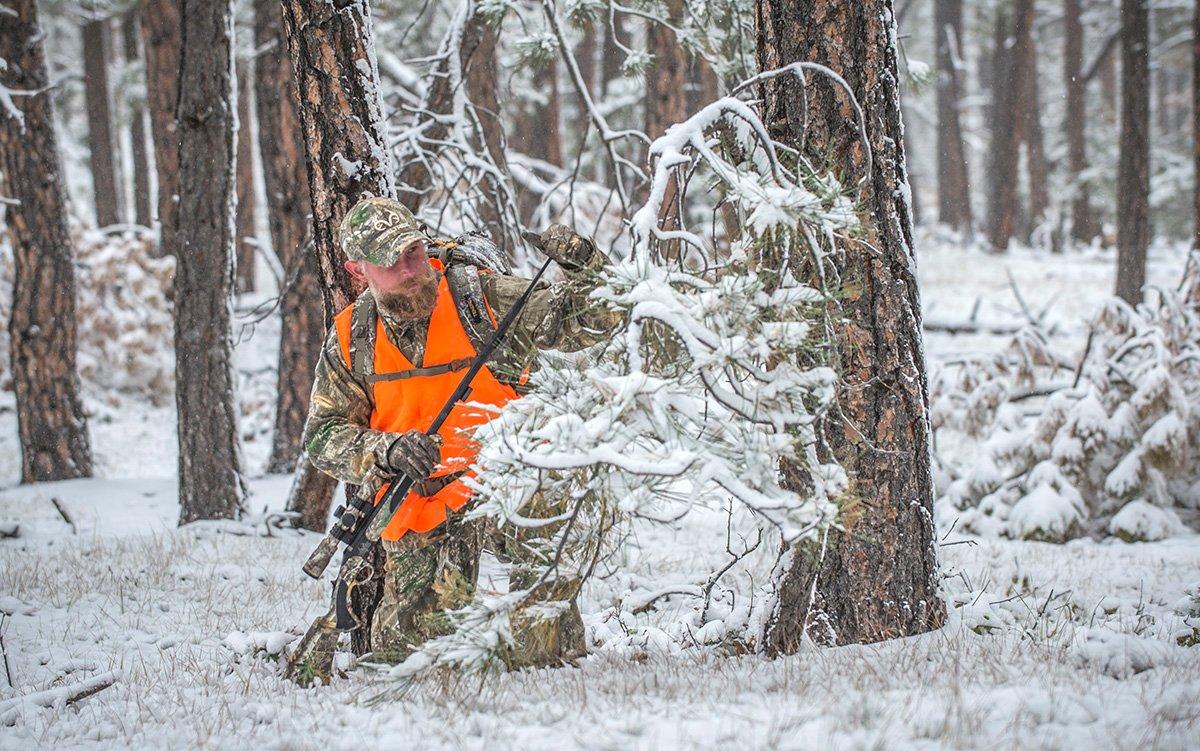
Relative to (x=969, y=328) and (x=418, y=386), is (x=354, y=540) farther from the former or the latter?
(x=969, y=328)

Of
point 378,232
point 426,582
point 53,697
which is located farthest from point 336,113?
point 53,697

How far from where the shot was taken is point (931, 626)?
12.4 feet

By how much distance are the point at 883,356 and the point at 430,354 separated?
5.79 ft

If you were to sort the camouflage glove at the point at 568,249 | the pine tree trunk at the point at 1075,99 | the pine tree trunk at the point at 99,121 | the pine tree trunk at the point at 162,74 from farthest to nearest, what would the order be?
1. the pine tree trunk at the point at 1075,99
2. the pine tree trunk at the point at 99,121
3. the pine tree trunk at the point at 162,74
4. the camouflage glove at the point at 568,249

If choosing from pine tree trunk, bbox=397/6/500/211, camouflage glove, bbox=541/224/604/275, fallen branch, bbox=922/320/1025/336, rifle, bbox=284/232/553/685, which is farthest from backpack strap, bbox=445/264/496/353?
fallen branch, bbox=922/320/1025/336

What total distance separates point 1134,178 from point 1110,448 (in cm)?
783

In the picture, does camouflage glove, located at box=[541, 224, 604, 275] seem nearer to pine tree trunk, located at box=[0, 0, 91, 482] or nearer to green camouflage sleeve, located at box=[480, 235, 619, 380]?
green camouflage sleeve, located at box=[480, 235, 619, 380]

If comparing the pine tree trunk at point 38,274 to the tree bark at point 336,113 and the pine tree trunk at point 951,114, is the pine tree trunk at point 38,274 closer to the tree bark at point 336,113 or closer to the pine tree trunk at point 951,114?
the tree bark at point 336,113

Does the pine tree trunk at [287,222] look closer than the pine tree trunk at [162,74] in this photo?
Yes

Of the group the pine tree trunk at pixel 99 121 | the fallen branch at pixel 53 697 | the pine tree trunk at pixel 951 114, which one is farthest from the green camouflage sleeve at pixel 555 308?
the pine tree trunk at pixel 951 114

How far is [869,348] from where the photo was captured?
3537 millimetres

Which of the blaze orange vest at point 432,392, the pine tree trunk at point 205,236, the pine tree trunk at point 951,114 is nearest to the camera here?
the blaze orange vest at point 432,392

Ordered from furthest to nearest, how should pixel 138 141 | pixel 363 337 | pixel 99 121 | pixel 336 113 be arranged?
1. pixel 138 141
2. pixel 99 121
3. pixel 336 113
4. pixel 363 337

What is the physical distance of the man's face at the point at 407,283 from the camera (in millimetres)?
3729
